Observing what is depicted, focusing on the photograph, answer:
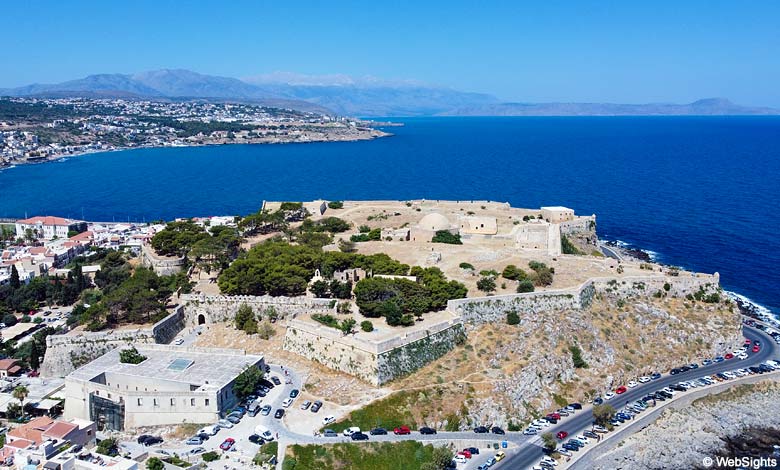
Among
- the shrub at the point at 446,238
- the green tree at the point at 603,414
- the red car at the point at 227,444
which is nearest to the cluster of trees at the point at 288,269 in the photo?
the shrub at the point at 446,238

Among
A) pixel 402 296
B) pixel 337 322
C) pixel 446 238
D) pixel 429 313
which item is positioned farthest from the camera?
pixel 446 238

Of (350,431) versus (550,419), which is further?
(550,419)

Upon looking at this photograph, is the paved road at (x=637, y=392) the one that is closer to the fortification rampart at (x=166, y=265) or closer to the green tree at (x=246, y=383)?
the green tree at (x=246, y=383)

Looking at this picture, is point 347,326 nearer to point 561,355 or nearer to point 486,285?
point 486,285

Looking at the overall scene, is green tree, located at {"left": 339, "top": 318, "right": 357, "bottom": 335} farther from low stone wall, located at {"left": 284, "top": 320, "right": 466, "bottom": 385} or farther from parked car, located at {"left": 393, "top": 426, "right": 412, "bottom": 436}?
parked car, located at {"left": 393, "top": 426, "right": 412, "bottom": 436}

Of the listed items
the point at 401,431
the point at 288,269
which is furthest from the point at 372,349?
the point at 288,269
